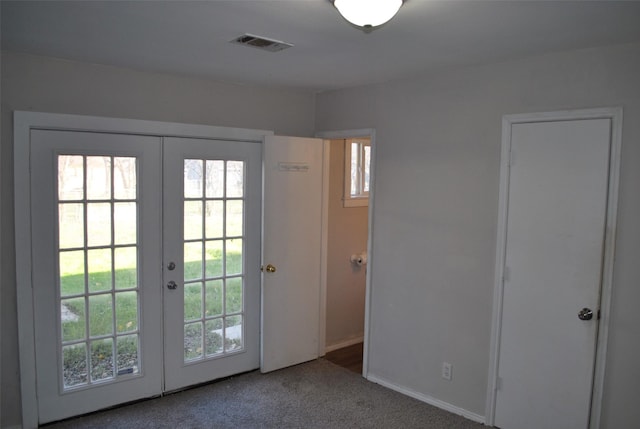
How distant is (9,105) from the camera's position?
2.88 metres

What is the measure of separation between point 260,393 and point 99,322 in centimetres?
128

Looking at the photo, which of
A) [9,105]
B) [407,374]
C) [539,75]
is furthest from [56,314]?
[539,75]

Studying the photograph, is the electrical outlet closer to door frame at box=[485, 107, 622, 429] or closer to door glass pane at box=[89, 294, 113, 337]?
door frame at box=[485, 107, 622, 429]

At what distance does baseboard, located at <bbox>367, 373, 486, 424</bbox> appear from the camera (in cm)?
324

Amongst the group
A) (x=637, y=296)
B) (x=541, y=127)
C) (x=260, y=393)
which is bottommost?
(x=260, y=393)

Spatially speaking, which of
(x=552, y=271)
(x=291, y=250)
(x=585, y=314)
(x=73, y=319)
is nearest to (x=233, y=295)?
(x=291, y=250)

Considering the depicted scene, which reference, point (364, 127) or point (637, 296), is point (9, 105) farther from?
point (637, 296)

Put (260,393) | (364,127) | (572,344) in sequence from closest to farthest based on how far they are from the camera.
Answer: (572,344), (260,393), (364,127)

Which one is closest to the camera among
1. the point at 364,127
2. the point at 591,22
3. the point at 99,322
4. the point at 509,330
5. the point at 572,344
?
the point at 591,22

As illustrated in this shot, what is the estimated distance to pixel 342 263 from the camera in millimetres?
4656

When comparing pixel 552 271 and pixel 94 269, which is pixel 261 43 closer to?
pixel 94 269

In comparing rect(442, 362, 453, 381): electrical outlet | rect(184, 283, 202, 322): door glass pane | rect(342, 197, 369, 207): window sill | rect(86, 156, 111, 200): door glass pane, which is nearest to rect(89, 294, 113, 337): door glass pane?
rect(184, 283, 202, 322): door glass pane

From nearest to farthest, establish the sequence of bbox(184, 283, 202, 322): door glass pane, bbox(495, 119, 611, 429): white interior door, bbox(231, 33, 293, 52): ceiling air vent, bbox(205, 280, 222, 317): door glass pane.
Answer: bbox(231, 33, 293, 52): ceiling air vent, bbox(495, 119, 611, 429): white interior door, bbox(184, 283, 202, 322): door glass pane, bbox(205, 280, 222, 317): door glass pane

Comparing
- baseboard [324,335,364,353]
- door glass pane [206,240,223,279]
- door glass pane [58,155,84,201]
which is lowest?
baseboard [324,335,364,353]
